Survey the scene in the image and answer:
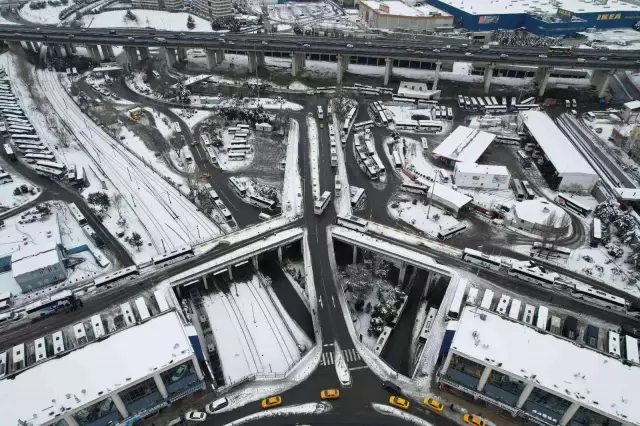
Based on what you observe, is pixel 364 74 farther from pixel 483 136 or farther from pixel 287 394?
pixel 287 394

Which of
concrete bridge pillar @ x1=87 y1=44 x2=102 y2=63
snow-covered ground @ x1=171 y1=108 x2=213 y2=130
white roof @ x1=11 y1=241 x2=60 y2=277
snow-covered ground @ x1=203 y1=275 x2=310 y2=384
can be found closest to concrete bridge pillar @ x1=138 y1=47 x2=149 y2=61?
concrete bridge pillar @ x1=87 y1=44 x2=102 y2=63

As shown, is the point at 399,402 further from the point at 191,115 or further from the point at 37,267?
the point at 191,115

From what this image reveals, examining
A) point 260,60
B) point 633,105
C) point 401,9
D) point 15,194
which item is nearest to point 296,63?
point 260,60

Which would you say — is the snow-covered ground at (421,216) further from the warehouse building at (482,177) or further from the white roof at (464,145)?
the white roof at (464,145)

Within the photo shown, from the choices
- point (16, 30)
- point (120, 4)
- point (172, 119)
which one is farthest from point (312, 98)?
point (120, 4)

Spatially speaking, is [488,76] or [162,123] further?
[488,76]

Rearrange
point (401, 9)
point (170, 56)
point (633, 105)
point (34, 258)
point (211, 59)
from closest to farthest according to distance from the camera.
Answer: point (34, 258)
point (633, 105)
point (211, 59)
point (170, 56)
point (401, 9)
